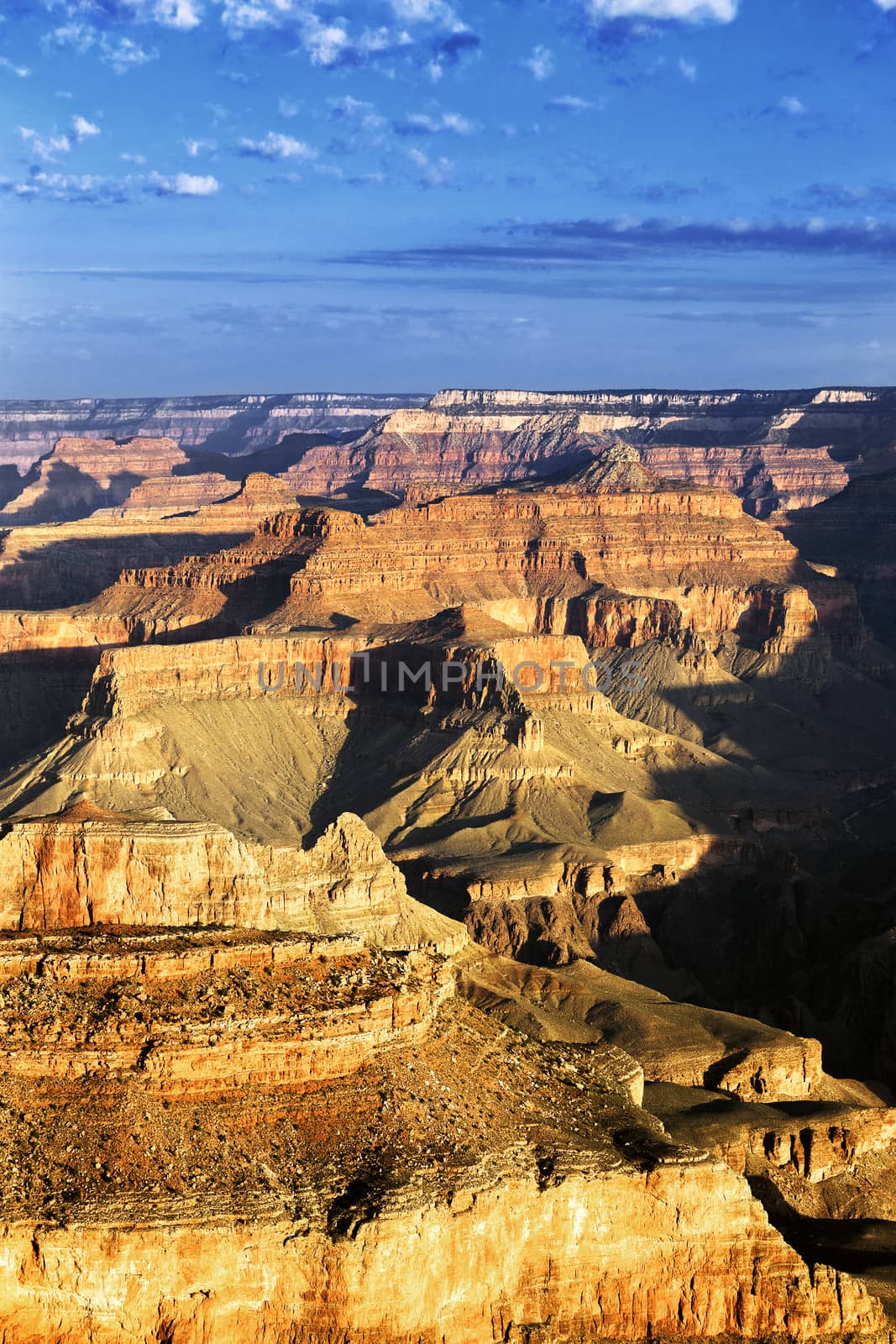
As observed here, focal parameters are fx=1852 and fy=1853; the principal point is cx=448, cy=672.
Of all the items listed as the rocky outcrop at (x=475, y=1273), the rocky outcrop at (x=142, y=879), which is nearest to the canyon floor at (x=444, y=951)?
the rocky outcrop at (x=475, y=1273)

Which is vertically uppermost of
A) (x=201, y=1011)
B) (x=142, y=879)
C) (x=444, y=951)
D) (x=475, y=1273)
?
A: (x=142, y=879)

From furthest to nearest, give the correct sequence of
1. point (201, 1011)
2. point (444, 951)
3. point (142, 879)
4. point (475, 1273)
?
Result: point (444, 951), point (142, 879), point (201, 1011), point (475, 1273)

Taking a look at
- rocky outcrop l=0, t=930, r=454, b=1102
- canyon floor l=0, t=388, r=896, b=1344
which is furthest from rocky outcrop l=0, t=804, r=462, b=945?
rocky outcrop l=0, t=930, r=454, b=1102

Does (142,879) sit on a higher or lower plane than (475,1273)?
higher

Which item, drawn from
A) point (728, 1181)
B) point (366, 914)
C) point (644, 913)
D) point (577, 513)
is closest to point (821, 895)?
point (644, 913)

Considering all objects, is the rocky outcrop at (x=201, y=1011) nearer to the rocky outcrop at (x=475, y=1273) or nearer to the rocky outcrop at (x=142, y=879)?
the rocky outcrop at (x=475, y=1273)

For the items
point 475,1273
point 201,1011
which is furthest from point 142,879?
point 475,1273

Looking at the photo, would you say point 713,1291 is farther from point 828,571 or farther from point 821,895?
point 828,571

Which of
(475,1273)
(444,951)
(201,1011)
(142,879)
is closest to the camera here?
(475,1273)

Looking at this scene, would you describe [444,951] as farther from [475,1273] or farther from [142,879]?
[475,1273]
